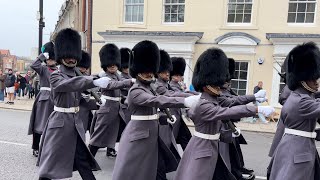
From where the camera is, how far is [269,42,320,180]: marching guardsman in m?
3.53

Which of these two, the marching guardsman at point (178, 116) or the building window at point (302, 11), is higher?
the building window at point (302, 11)

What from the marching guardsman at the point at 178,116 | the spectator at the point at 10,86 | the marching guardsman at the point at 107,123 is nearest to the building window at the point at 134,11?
the spectator at the point at 10,86

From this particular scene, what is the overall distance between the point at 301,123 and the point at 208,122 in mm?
904

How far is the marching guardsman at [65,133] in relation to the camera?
4312 mm

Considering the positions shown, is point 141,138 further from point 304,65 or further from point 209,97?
point 304,65

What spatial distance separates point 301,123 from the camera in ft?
11.8

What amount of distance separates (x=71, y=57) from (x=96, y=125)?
6.01ft

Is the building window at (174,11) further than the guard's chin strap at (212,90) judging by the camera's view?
Yes

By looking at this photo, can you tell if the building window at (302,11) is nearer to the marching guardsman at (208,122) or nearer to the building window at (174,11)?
the building window at (174,11)

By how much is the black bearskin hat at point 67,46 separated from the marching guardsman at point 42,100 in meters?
1.50

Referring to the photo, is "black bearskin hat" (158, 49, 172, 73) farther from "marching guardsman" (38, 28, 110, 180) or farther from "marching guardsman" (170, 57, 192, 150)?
"marching guardsman" (38, 28, 110, 180)

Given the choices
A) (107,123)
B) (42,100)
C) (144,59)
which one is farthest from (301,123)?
(42,100)

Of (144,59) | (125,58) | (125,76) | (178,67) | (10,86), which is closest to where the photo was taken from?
(144,59)

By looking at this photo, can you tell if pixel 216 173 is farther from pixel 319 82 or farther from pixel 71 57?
pixel 71 57
